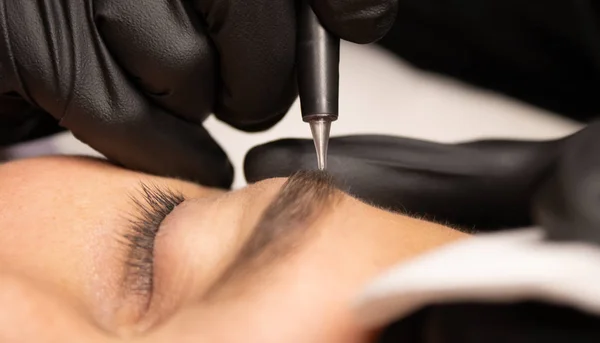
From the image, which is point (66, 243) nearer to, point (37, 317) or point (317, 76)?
point (37, 317)

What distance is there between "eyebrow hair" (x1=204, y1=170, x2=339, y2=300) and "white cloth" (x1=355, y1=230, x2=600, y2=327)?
0.10 m

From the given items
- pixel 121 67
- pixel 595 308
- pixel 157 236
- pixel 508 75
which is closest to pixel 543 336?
pixel 595 308

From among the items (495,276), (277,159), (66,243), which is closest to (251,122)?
(277,159)

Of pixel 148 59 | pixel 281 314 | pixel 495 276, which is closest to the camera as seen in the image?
pixel 495 276

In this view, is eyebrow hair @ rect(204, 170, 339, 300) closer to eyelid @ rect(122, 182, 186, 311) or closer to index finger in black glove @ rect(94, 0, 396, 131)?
eyelid @ rect(122, 182, 186, 311)

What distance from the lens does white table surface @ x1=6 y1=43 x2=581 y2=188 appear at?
0.97m

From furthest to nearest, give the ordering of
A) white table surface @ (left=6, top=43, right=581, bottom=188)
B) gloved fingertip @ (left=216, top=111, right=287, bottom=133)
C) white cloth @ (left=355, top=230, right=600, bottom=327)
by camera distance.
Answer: white table surface @ (left=6, top=43, right=581, bottom=188), gloved fingertip @ (left=216, top=111, right=287, bottom=133), white cloth @ (left=355, top=230, right=600, bottom=327)

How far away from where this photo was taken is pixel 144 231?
57cm

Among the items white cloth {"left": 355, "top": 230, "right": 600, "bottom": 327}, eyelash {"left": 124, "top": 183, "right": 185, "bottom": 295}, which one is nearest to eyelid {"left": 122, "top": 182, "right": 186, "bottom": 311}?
eyelash {"left": 124, "top": 183, "right": 185, "bottom": 295}

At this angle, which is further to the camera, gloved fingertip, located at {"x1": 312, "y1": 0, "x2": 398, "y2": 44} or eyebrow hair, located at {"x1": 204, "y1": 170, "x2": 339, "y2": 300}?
gloved fingertip, located at {"x1": 312, "y1": 0, "x2": 398, "y2": 44}

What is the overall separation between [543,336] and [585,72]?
0.72 metres

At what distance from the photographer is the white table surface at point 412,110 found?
38.1 inches

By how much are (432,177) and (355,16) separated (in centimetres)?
20

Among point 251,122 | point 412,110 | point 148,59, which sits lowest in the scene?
point 412,110
